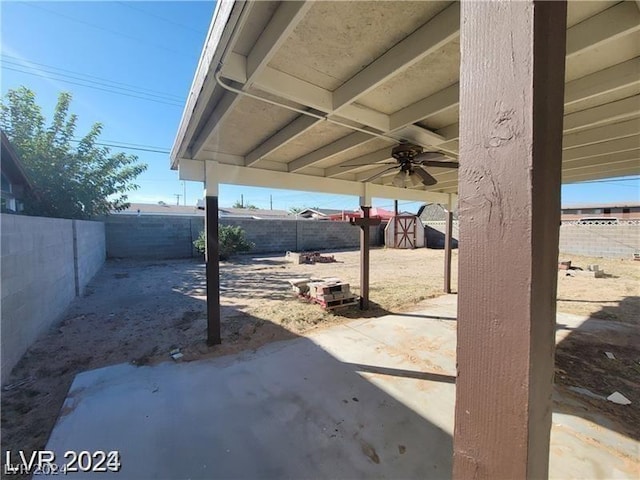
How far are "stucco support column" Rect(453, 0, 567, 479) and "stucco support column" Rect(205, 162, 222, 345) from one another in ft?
11.0

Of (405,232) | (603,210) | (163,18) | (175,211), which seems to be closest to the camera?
(163,18)

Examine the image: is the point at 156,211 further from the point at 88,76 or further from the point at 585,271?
the point at 585,271

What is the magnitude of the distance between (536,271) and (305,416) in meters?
2.22

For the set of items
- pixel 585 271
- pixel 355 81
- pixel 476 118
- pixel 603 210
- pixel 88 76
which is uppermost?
pixel 88 76

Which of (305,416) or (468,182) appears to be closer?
(468,182)

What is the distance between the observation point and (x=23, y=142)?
747 cm

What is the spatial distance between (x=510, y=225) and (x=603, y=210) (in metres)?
30.2

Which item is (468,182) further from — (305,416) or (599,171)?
(599,171)

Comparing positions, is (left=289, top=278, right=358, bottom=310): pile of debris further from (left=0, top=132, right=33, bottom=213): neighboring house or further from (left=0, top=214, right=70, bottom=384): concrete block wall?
(left=0, top=132, right=33, bottom=213): neighboring house

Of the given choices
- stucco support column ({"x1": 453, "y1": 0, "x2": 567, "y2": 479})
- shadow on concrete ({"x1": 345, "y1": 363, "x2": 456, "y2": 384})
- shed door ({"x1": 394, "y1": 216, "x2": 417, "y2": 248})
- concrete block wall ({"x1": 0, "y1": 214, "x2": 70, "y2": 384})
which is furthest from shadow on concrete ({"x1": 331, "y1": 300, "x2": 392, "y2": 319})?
shed door ({"x1": 394, "y1": 216, "x2": 417, "y2": 248})

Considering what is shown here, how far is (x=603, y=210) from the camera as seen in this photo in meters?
21.6

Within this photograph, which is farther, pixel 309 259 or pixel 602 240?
pixel 602 240

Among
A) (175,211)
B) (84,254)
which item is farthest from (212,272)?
(175,211)

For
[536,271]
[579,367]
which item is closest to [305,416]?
[536,271]
